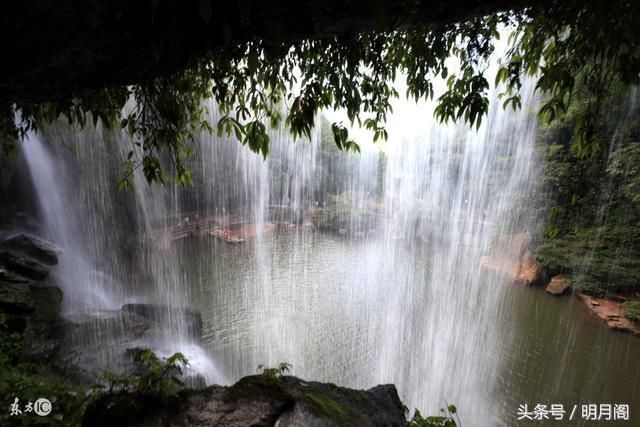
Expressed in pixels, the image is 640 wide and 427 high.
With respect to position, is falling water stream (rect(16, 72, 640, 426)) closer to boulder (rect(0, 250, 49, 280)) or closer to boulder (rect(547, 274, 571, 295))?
boulder (rect(547, 274, 571, 295))

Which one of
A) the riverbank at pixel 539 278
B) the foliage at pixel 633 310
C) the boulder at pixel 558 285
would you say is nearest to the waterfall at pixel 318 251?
the riverbank at pixel 539 278

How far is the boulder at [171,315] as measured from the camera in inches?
313

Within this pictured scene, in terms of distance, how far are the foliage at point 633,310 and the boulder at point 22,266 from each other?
1538cm

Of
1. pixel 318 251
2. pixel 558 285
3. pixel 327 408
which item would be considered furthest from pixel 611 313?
pixel 318 251

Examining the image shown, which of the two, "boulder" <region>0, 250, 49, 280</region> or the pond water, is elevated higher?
"boulder" <region>0, 250, 49, 280</region>

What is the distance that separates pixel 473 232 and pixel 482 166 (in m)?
3.22

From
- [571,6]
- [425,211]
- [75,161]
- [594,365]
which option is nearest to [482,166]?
[425,211]

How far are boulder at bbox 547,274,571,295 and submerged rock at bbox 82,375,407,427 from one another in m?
11.1

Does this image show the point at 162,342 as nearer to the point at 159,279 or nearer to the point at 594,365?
the point at 159,279

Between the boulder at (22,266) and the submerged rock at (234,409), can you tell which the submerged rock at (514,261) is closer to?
the submerged rock at (234,409)

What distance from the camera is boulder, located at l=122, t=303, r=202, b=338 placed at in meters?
7.96

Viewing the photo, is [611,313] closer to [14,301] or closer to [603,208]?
[603,208]

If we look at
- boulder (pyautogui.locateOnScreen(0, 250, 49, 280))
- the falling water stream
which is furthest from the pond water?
boulder (pyautogui.locateOnScreen(0, 250, 49, 280))

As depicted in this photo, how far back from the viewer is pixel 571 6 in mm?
1729
